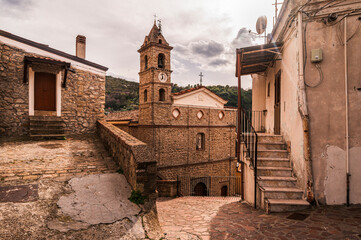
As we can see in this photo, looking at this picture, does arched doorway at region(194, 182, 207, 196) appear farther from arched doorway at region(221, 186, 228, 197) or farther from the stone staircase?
the stone staircase

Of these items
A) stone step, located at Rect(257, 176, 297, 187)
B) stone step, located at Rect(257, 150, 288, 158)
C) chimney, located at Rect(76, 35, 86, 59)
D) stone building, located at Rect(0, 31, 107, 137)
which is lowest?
stone step, located at Rect(257, 176, 297, 187)

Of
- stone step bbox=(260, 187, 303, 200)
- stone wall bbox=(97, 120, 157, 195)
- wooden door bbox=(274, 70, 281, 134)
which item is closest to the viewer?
stone wall bbox=(97, 120, 157, 195)

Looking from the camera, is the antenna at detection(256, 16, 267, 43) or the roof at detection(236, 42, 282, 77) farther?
the antenna at detection(256, 16, 267, 43)

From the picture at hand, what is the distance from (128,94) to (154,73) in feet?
104

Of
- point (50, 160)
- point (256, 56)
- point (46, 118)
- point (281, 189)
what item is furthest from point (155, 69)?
point (281, 189)

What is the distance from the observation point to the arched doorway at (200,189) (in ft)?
59.1

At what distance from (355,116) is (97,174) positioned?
235 inches

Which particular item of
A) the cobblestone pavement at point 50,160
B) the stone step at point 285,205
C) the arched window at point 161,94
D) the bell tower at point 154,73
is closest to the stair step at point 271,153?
the stone step at point 285,205

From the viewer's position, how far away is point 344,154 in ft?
16.2

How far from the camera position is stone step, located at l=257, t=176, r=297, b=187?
564cm

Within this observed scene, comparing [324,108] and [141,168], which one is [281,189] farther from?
[141,168]

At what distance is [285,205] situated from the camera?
4957mm

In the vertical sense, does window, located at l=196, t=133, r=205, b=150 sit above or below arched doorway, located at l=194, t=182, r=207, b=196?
above

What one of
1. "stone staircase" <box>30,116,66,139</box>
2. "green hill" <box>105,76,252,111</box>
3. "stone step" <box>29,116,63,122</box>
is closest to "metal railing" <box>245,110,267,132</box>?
"stone staircase" <box>30,116,66,139</box>
